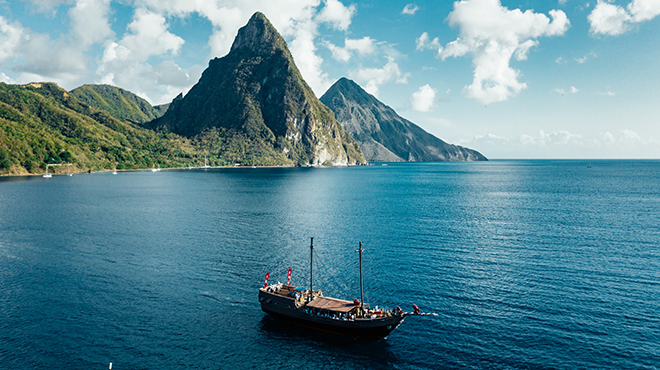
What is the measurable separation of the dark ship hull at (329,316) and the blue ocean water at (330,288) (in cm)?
138

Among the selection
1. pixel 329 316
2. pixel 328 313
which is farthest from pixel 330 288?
pixel 329 316

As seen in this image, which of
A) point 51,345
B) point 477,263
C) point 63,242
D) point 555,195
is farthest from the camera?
point 555,195

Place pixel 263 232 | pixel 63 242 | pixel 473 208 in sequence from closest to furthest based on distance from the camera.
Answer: pixel 63 242
pixel 263 232
pixel 473 208

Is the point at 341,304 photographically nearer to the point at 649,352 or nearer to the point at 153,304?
the point at 153,304

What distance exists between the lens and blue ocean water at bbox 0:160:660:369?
46719 mm

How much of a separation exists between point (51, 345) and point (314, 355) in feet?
114

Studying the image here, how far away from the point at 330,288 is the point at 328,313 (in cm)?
1344

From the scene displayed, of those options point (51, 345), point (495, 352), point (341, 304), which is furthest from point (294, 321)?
point (51, 345)

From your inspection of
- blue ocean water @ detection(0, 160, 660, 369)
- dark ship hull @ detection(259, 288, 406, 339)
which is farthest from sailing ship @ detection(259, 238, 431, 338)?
blue ocean water @ detection(0, 160, 660, 369)

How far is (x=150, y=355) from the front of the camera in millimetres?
A: 46500

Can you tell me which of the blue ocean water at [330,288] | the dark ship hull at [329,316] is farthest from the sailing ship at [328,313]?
the blue ocean water at [330,288]

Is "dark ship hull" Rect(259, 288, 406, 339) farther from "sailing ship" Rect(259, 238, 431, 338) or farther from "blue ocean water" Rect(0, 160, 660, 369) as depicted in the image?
"blue ocean water" Rect(0, 160, 660, 369)

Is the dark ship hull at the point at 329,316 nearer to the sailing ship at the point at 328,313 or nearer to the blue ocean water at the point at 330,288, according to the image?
the sailing ship at the point at 328,313

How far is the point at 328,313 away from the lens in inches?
2131
